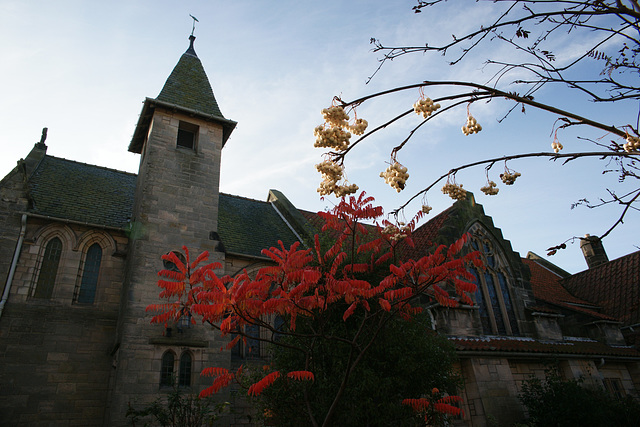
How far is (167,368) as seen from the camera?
1137 centimetres

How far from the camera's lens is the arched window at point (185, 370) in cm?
1144

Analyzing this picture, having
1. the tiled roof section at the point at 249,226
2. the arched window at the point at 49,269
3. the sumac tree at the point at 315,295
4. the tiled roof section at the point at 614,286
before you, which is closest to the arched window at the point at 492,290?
the tiled roof section at the point at 614,286

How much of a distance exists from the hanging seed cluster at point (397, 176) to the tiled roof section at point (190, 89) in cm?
1304

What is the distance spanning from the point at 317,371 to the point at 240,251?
7957mm

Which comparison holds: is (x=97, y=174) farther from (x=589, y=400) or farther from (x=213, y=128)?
(x=589, y=400)

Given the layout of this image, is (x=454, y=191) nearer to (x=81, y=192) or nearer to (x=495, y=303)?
(x=495, y=303)

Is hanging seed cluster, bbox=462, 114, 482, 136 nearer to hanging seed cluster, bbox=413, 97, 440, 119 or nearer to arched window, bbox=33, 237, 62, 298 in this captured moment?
hanging seed cluster, bbox=413, 97, 440, 119

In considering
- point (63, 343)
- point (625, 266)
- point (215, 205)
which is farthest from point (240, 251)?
point (625, 266)

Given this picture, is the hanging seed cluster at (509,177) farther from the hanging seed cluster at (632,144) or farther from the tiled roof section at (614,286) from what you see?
the tiled roof section at (614,286)

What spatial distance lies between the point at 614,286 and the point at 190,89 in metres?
21.1

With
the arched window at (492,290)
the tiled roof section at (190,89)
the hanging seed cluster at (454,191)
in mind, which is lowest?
the hanging seed cluster at (454,191)

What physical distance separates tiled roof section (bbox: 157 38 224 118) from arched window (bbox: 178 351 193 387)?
889 cm

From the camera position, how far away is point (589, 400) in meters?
10.8

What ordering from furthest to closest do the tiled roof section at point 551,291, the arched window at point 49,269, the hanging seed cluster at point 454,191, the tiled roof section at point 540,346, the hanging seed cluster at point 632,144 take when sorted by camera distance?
the tiled roof section at point 551,291
the arched window at point 49,269
the tiled roof section at point 540,346
the hanging seed cluster at point 454,191
the hanging seed cluster at point 632,144
